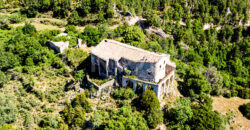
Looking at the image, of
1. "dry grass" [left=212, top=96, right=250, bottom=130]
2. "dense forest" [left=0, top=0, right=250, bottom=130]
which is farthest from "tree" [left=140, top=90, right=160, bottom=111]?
"dry grass" [left=212, top=96, right=250, bottom=130]

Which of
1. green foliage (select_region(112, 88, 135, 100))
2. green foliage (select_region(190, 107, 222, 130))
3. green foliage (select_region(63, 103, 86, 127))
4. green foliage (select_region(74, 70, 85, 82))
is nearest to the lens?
green foliage (select_region(63, 103, 86, 127))

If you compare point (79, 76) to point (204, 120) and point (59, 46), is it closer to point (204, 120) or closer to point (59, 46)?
point (59, 46)

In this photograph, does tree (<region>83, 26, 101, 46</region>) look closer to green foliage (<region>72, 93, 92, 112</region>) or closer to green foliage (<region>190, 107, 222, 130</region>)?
green foliage (<region>72, 93, 92, 112</region>)

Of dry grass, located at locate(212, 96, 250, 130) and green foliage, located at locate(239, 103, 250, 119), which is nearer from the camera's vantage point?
dry grass, located at locate(212, 96, 250, 130)

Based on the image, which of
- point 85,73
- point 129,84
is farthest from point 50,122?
point 129,84

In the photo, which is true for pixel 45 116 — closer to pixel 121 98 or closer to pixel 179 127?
pixel 121 98

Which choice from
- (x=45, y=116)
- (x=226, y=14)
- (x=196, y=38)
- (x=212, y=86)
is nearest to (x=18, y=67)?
(x=45, y=116)

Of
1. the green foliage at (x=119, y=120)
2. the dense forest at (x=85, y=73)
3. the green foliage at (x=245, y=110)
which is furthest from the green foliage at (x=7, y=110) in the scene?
the green foliage at (x=245, y=110)

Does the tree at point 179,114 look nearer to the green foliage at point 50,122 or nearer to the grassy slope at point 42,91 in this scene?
the grassy slope at point 42,91
